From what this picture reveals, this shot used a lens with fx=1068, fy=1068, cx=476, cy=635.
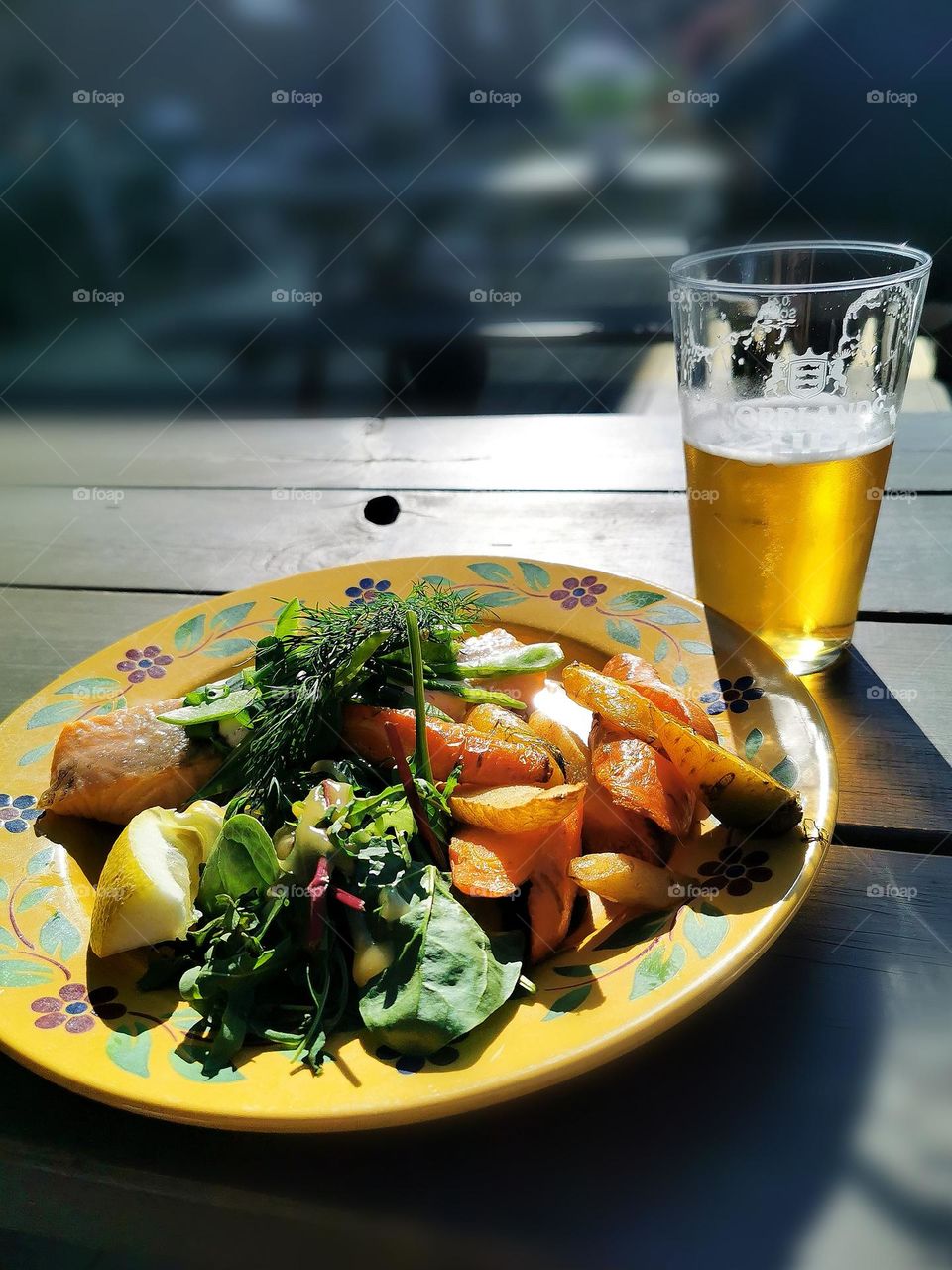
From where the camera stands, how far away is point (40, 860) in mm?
1173

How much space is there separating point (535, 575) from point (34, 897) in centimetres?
83

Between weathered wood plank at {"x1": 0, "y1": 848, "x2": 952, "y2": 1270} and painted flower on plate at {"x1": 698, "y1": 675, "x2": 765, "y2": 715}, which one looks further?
painted flower on plate at {"x1": 698, "y1": 675, "x2": 765, "y2": 715}

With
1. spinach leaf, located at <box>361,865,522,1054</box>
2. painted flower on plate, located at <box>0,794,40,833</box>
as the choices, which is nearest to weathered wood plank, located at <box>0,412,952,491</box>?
painted flower on plate, located at <box>0,794,40,833</box>

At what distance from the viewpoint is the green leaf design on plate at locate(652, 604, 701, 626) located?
1.43 metres

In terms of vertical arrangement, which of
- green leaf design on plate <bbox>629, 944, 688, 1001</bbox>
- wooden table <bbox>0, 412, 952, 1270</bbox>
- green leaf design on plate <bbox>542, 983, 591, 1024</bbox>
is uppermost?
green leaf design on plate <bbox>629, 944, 688, 1001</bbox>

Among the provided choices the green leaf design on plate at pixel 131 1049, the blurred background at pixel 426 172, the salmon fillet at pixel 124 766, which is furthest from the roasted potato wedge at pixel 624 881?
the blurred background at pixel 426 172

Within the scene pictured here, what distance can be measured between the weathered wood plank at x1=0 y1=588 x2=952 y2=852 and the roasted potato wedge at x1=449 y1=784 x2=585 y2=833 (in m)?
0.38

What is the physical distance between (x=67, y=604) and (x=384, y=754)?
976 mm

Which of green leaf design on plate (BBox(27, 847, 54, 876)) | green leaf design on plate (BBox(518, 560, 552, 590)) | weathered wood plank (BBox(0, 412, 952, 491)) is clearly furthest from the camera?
weathered wood plank (BBox(0, 412, 952, 491))

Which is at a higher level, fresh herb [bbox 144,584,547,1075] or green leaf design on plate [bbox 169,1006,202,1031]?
fresh herb [bbox 144,584,547,1075]

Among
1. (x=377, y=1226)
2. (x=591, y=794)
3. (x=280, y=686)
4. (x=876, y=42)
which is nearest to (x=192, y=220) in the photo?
(x=876, y=42)

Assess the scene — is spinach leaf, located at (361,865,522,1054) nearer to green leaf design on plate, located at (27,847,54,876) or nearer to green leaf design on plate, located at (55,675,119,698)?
green leaf design on plate, located at (27,847,54,876)

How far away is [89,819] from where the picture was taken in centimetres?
127

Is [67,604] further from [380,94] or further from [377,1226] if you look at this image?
[380,94]
